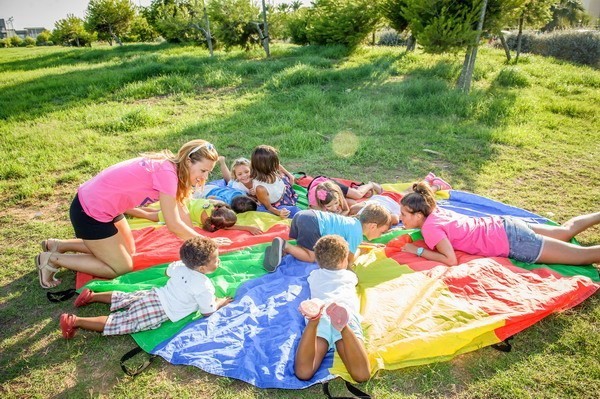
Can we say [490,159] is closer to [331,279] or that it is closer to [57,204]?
[331,279]

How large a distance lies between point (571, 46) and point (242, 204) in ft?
60.9

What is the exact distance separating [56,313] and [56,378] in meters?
0.83

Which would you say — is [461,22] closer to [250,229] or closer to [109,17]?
[250,229]

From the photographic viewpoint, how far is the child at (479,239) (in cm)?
387

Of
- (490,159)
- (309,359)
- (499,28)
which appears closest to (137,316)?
(309,359)

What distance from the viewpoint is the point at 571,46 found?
55.1ft

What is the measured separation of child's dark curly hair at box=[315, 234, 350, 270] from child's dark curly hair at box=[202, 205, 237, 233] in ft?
5.91

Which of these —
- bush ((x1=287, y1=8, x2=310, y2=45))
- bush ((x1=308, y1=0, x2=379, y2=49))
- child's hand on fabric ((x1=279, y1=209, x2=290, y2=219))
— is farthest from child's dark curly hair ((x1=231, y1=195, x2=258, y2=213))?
bush ((x1=287, y1=8, x2=310, y2=45))

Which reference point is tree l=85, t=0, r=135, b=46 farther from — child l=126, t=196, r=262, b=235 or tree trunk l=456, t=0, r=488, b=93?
child l=126, t=196, r=262, b=235

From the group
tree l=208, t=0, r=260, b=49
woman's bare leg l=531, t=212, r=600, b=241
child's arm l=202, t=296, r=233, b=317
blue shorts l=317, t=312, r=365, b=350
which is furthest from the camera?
tree l=208, t=0, r=260, b=49

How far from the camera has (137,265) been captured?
4.04 metres

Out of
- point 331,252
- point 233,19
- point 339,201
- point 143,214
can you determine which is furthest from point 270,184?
point 233,19

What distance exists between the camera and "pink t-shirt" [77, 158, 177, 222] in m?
3.46

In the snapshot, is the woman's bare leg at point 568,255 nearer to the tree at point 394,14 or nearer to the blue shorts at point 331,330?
the blue shorts at point 331,330
